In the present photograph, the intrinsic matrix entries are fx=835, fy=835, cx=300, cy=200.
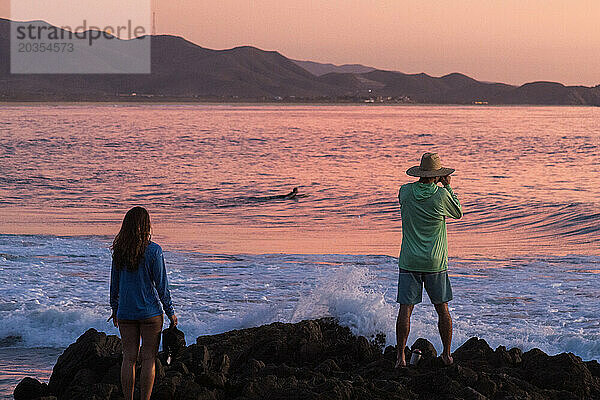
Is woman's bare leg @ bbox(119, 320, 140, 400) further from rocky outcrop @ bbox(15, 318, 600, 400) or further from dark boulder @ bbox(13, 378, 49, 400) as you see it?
dark boulder @ bbox(13, 378, 49, 400)

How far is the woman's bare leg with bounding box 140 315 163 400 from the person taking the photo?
5.89 m

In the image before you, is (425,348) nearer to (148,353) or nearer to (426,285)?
(426,285)

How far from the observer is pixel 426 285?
6.88 m

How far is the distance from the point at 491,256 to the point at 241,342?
9.09m

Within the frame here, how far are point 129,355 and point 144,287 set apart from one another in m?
0.55

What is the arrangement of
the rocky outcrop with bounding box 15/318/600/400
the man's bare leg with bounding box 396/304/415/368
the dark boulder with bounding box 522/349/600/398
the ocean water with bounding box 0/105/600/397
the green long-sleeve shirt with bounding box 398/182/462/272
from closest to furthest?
the rocky outcrop with bounding box 15/318/600/400 → the dark boulder with bounding box 522/349/600/398 → the green long-sleeve shirt with bounding box 398/182/462/272 → the man's bare leg with bounding box 396/304/415/368 → the ocean water with bounding box 0/105/600/397

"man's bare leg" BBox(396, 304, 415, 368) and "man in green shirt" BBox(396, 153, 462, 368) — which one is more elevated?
"man in green shirt" BBox(396, 153, 462, 368)

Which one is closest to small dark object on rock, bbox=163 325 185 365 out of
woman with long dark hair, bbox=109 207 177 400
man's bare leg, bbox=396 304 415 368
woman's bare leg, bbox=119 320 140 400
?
woman with long dark hair, bbox=109 207 177 400

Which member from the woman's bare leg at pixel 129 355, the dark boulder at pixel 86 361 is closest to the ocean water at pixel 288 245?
the dark boulder at pixel 86 361

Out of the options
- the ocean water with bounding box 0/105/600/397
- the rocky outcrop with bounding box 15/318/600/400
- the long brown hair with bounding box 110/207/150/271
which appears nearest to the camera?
the long brown hair with bounding box 110/207/150/271

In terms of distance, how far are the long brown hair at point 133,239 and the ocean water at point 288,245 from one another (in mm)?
2515

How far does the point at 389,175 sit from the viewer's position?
126 feet

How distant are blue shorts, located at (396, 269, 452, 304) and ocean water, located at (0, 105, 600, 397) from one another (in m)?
1.67

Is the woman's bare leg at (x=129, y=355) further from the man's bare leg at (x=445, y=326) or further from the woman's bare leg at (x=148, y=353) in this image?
the man's bare leg at (x=445, y=326)
